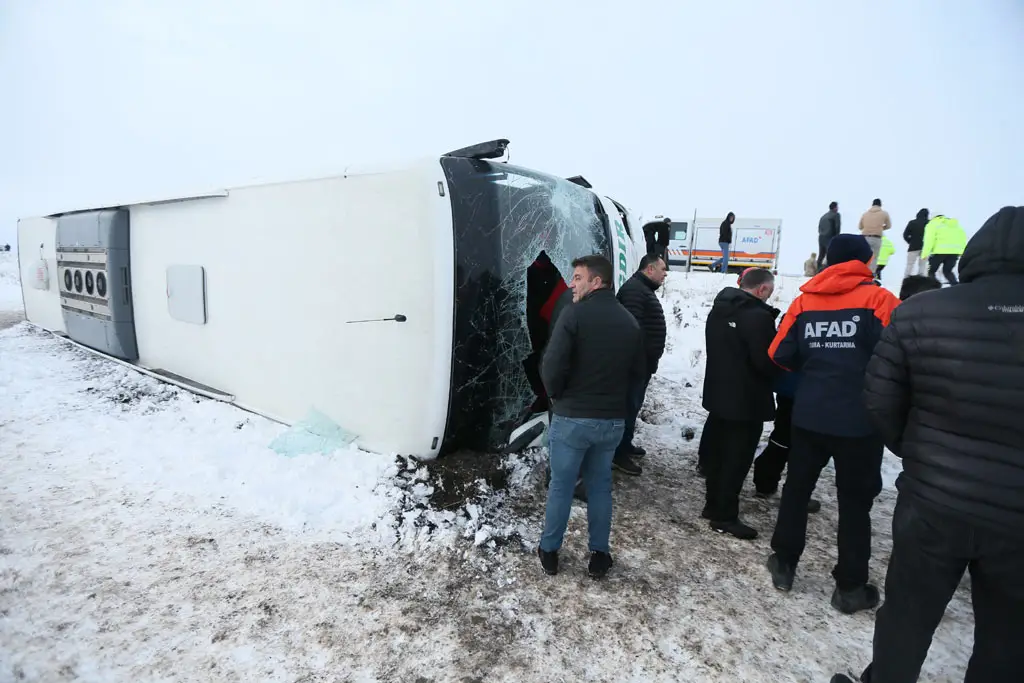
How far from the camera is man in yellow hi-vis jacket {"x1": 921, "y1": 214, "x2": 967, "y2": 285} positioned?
803 centimetres

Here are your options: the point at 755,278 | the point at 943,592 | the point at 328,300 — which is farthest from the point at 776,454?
the point at 328,300

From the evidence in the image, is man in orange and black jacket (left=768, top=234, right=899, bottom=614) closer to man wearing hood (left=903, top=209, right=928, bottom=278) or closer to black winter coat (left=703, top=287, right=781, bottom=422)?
black winter coat (left=703, top=287, right=781, bottom=422)

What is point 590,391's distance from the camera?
2.76 m

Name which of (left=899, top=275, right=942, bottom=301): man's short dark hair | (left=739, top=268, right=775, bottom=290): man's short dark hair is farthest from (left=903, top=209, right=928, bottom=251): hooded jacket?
(left=739, top=268, right=775, bottom=290): man's short dark hair

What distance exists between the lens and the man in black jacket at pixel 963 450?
1.66 meters

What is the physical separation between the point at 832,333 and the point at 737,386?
2.46ft

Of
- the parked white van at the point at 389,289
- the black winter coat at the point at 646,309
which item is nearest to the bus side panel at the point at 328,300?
the parked white van at the point at 389,289

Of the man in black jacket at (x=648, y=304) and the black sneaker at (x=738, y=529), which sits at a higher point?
the man in black jacket at (x=648, y=304)

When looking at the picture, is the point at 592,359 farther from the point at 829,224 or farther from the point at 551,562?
the point at 829,224

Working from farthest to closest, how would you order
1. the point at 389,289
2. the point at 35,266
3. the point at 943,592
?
the point at 35,266, the point at 389,289, the point at 943,592

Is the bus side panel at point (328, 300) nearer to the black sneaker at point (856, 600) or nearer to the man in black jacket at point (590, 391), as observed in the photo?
the man in black jacket at point (590, 391)

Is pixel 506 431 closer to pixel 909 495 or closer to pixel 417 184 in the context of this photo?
pixel 417 184

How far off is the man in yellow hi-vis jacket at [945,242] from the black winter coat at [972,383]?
802 cm

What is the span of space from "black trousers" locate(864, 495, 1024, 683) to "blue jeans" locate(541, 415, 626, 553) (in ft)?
4.23
